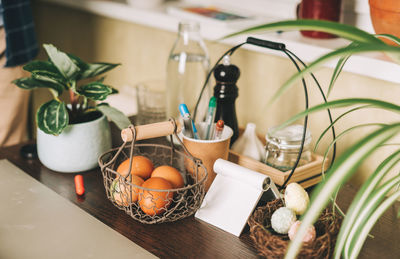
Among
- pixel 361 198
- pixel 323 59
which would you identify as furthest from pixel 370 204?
pixel 323 59

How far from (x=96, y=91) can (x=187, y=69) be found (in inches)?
14.0

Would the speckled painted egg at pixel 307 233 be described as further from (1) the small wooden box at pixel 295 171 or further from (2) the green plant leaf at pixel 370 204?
(1) the small wooden box at pixel 295 171

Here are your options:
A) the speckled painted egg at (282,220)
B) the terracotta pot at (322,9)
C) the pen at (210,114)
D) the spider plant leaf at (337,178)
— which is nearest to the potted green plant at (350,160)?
the spider plant leaf at (337,178)

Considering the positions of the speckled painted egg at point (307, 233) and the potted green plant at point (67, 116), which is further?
the potted green plant at point (67, 116)

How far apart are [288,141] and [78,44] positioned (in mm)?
1465

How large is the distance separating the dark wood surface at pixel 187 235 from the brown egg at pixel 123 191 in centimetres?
4

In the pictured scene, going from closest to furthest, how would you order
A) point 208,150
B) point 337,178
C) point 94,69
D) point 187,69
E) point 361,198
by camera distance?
point 337,178 → point 361,198 → point 208,150 → point 94,69 → point 187,69

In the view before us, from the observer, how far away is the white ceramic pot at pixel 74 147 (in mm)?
1003

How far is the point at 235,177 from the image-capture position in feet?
2.77

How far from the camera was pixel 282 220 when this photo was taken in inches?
29.2

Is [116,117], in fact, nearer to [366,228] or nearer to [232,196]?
[232,196]

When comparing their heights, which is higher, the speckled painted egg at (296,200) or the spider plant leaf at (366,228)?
the spider plant leaf at (366,228)

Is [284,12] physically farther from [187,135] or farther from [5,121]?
[5,121]

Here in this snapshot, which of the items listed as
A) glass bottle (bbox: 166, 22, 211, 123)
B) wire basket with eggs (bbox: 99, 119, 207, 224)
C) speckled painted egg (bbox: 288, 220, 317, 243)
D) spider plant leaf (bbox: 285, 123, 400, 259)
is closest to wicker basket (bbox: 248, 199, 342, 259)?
speckled painted egg (bbox: 288, 220, 317, 243)
